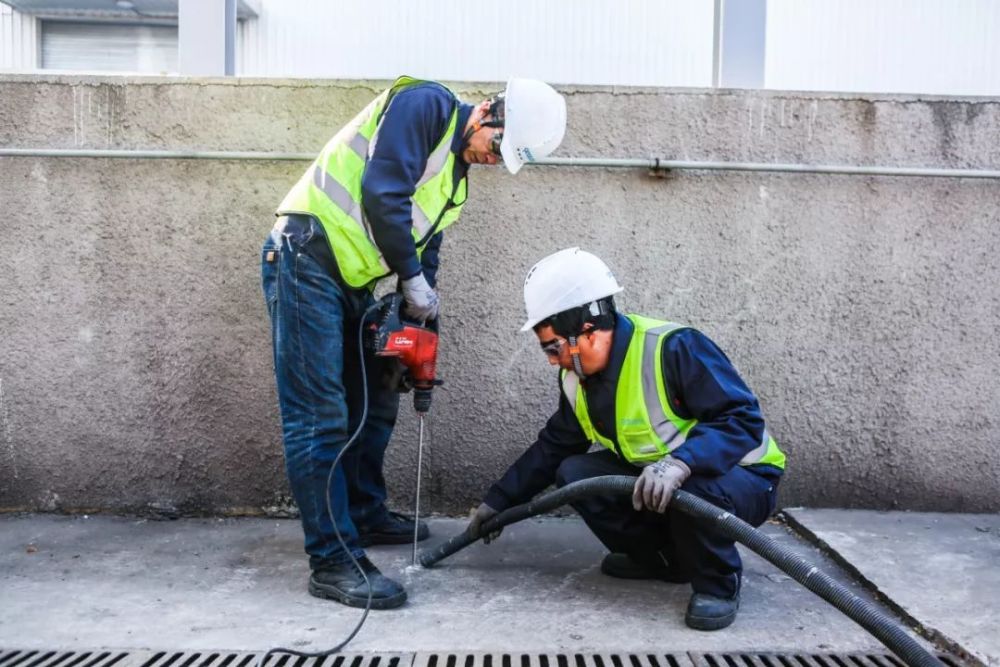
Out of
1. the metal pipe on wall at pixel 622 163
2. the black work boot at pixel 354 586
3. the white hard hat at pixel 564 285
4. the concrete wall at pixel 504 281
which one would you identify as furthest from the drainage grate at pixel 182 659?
the metal pipe on wall at pixel 622 163

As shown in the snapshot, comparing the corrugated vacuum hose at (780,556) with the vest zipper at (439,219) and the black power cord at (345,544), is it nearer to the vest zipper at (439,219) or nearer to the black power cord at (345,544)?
the black power cord at (345,544)

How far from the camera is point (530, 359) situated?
348 centimetres

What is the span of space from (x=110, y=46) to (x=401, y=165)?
6.71 metres

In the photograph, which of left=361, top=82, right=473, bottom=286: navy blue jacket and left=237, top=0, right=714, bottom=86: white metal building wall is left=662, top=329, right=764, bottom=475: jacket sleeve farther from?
left=237, top=0, right=714, bottom=86: white metal building wall

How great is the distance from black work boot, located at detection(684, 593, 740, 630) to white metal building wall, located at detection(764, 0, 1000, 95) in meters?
2.33

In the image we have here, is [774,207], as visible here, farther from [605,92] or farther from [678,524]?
[678,524]

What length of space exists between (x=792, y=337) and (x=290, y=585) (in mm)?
2056

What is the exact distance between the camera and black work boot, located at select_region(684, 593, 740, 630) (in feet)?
7.77

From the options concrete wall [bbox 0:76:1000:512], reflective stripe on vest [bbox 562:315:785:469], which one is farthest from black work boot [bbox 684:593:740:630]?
concrete wall [bbox 0:76:1000:512]

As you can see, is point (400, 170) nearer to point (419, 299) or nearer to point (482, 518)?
point (419, 299)

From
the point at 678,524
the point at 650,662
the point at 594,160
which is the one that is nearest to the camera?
the point at 650,662

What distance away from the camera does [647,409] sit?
99.3 inches

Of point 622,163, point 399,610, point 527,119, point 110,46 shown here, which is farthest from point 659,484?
point 110,46

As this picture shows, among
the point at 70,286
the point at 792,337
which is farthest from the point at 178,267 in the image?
the point at 792,337
